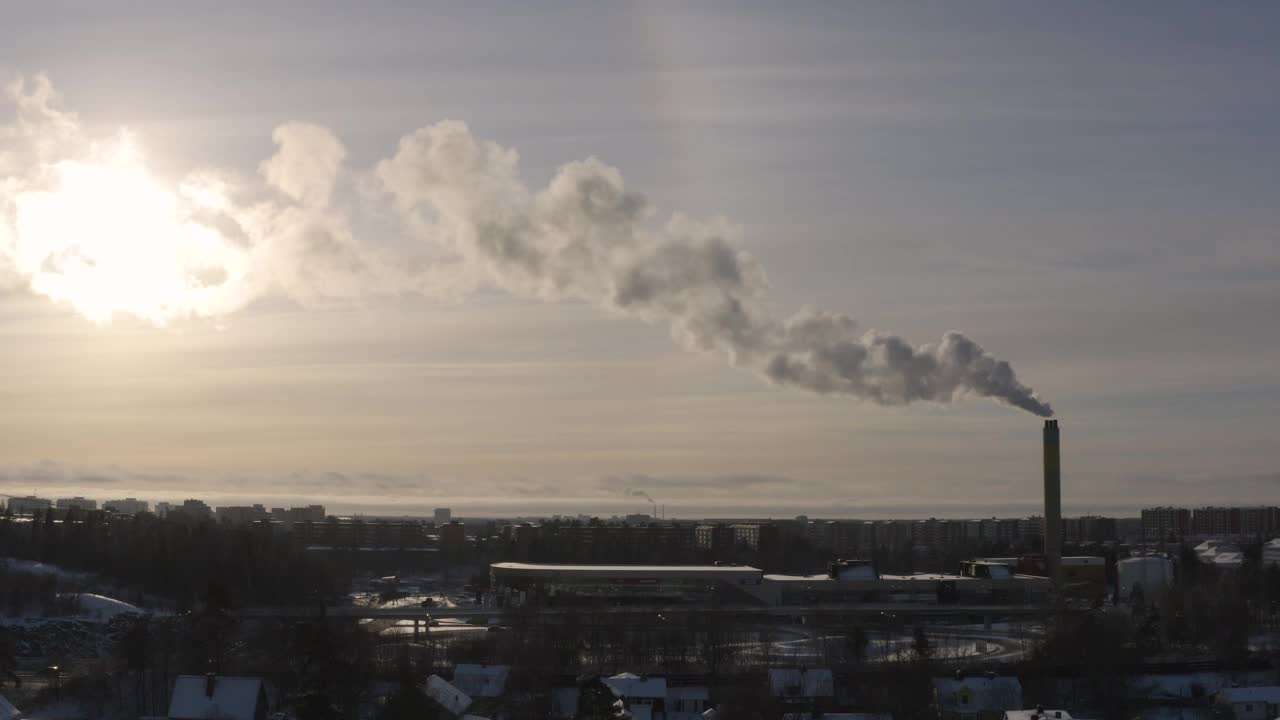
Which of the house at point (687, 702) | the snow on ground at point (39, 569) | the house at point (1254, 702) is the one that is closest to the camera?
the house at point (1254, 702)

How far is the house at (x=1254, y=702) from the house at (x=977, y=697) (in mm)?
6758

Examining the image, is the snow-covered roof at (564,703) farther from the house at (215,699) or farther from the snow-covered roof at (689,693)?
the house at (215,699)

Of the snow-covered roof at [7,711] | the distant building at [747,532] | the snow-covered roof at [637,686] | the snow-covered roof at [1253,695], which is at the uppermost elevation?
the distant building at [747,532]

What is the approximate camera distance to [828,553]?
6245 inches

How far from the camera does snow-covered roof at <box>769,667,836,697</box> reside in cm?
5488

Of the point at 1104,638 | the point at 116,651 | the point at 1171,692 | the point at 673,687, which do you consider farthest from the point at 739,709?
the point at 116,651

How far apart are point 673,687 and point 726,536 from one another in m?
123

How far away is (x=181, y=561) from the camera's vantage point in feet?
319

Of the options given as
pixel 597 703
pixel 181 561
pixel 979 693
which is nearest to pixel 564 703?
pixel 979 693

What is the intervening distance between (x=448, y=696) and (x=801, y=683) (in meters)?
12.2

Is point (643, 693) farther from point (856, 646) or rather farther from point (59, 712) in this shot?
point (59, 712)

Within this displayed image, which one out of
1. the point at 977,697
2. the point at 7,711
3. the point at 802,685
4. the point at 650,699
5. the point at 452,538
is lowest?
the point at 7,711

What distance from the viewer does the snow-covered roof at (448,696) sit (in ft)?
170

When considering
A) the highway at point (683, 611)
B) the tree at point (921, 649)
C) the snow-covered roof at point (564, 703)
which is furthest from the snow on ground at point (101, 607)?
the tree at point (921, 649)
